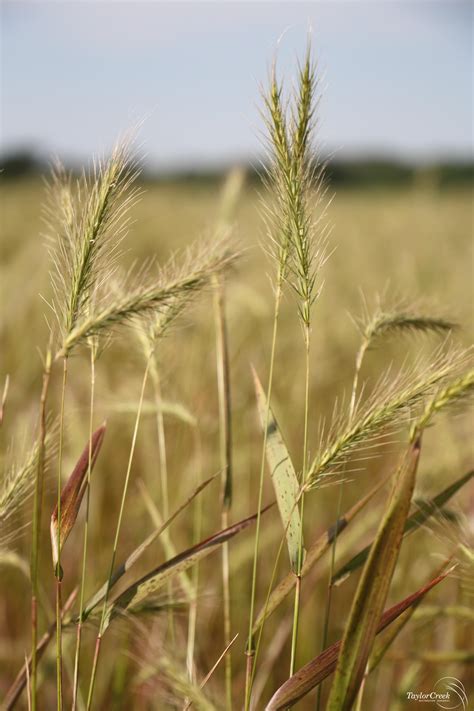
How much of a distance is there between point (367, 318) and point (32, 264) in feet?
7.39

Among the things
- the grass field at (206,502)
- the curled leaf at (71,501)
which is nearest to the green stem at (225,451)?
the grass field at (206,502)

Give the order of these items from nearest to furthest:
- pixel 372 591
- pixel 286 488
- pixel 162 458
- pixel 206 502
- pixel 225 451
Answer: pixel 372 591
pixel 286 488
pixel 225 451
pixel 162 458
pixel 206 502

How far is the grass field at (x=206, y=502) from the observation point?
1.10 metres

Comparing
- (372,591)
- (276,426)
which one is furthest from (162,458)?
(372,591)

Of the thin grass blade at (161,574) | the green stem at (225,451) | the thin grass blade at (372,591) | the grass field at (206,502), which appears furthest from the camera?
the grass field at (206,502)

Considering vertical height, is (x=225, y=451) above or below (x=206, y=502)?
above

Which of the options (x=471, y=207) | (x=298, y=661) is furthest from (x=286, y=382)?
(x=471, y=207)

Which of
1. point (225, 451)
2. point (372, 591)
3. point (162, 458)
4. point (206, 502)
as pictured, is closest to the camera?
point (372, 591)

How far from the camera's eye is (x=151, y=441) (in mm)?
1863

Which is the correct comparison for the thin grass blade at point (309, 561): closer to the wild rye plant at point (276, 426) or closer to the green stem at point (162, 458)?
the wild rye plant at point (276, 426)

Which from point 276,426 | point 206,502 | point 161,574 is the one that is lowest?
point 206,502

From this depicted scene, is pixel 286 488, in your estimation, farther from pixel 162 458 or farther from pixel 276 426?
pixel 162 458

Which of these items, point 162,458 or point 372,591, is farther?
point 162,458

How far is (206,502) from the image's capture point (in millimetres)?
1677
